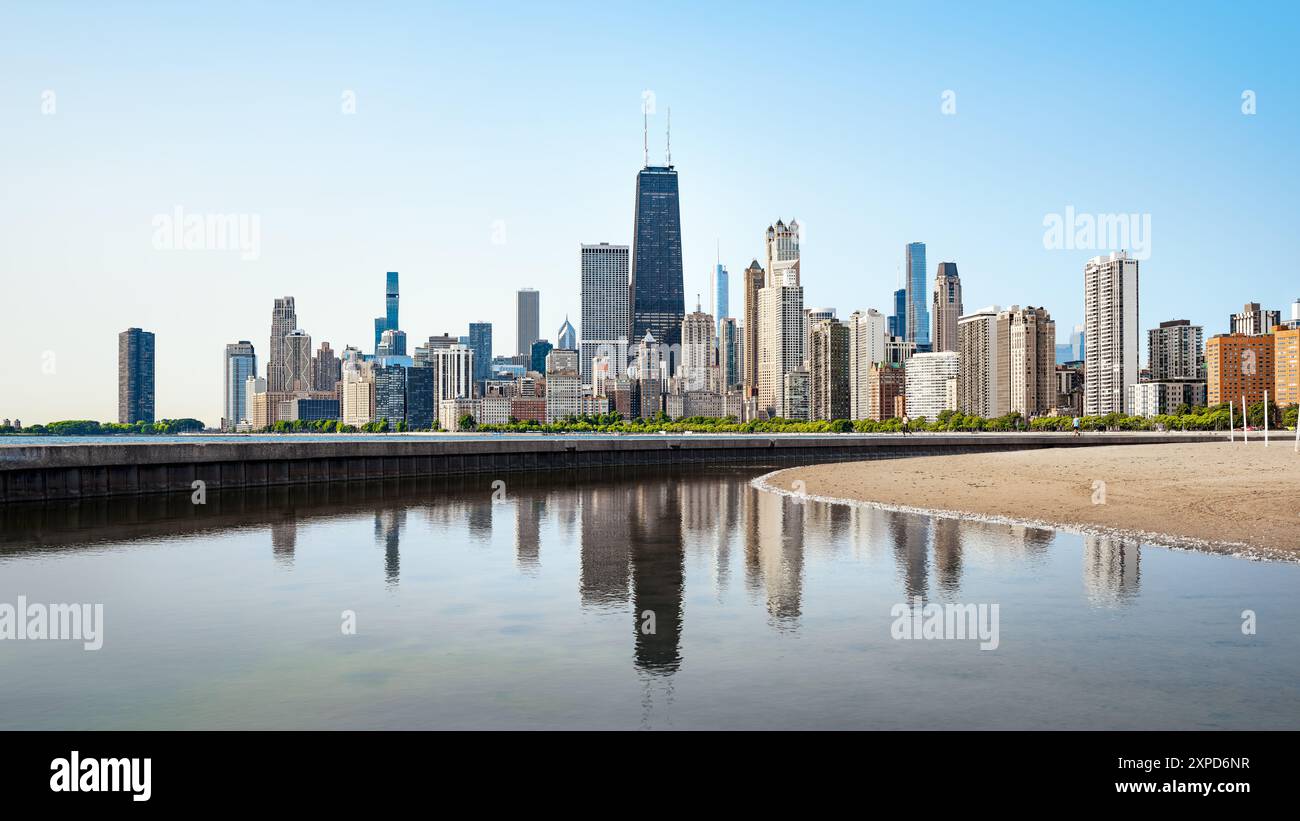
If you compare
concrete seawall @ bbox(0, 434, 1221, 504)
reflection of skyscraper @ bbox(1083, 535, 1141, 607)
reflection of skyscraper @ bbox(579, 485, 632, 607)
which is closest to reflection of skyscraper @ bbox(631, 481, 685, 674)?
reflection of skyscraper @ bbox(579, 485, 632, 607)

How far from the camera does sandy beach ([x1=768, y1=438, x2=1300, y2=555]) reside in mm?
29484

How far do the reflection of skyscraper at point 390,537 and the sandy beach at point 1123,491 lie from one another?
20134 millimetres

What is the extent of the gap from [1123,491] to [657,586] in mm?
27043

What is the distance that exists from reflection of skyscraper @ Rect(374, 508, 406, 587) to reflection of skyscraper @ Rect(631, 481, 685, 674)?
5896 mm

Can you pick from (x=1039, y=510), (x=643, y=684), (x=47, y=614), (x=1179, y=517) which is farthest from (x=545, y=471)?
(x=643, y=684)

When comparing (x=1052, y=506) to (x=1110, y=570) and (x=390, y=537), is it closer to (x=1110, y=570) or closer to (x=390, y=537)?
(x=1110, y=570)

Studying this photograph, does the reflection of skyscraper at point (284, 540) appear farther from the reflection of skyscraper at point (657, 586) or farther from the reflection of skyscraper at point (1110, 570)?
the reflection of skyscraper at point (1110, 570)

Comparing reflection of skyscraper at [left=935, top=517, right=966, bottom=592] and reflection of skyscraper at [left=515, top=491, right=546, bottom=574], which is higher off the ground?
reflection of skyscraper at [left=935, top=517, right=966, bottom=592]

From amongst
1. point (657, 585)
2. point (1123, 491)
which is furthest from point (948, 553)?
point (1123, 491)

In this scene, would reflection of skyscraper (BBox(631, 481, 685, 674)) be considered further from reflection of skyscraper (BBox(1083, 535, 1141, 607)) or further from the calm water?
reflection of skyscraper (BBox(1083, 535, 1141, 607))

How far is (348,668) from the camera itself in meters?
14.3

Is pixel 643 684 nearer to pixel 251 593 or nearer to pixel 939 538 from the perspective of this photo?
pixel 251 593

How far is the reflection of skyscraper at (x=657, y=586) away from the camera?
1502cm

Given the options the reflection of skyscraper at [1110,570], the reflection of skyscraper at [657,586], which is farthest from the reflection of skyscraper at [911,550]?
the reflection of skyscraper at [657,586]
